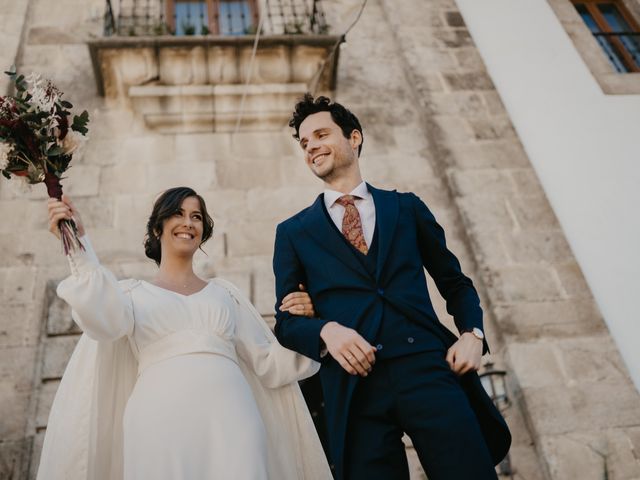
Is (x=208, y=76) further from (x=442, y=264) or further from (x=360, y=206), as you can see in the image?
(x=442, y=264)

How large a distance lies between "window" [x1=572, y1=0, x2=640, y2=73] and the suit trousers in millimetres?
4950

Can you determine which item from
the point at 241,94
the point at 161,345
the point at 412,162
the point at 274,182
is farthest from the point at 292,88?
the point at 161,345

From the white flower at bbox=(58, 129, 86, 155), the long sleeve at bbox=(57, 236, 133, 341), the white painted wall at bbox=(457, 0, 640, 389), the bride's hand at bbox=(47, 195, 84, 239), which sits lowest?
the long sleeve at bbox=(57, 236, 133, 341)

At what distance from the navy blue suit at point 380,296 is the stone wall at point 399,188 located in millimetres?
1726

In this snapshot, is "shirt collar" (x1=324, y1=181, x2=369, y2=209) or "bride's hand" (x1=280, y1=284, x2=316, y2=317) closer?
"bride's hand" (x1=280, y1=284, x2=316, y2=317)

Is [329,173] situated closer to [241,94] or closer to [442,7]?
[241,94]

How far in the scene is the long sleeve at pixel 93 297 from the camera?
1989mm

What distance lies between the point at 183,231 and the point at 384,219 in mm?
1004

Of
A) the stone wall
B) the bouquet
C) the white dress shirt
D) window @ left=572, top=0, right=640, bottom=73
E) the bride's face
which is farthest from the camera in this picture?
window @ left=572, top=0, right=640, bottom=73

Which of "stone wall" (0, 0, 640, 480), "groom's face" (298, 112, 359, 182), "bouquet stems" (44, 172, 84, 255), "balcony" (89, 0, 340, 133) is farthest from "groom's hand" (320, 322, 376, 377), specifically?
"balcony" (89, 0, 340, 133)

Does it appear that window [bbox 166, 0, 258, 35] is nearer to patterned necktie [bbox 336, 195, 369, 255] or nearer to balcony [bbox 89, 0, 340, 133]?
balcony [bbox 89, 0, 340, 133]

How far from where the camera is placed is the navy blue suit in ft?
5.81

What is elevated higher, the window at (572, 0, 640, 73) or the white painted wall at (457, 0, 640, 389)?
the window at (572, 0, 640, 73)

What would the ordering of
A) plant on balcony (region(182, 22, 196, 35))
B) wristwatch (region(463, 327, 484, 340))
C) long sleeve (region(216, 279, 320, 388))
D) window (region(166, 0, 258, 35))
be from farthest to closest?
window (region(166, 0, 258, 35)) < plant on balcony (region(182, 22, 196, 35)) < long sleeve (region(216, 279, 320, 388)) < wristwatch (region(463, 327, 484, 340))
